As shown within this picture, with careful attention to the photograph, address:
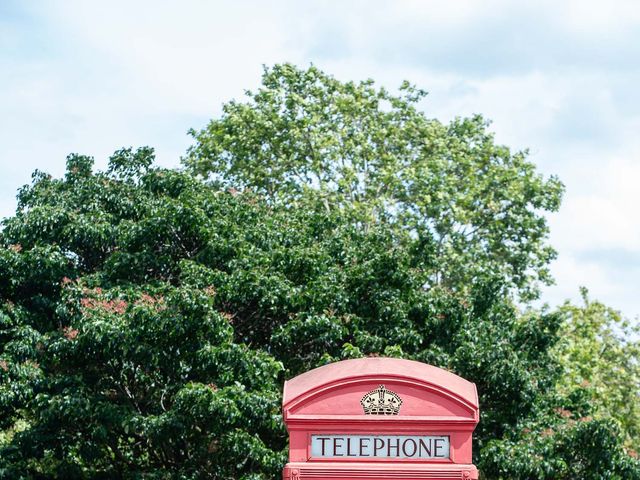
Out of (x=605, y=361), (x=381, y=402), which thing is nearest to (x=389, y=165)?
(x=605, y=361)

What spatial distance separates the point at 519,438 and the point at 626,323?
17026 mm

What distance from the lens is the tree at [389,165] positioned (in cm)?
2381

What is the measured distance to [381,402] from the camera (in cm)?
785

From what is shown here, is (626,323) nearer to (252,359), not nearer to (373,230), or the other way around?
(373,230)

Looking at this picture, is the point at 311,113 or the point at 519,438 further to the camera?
the point at 311,113

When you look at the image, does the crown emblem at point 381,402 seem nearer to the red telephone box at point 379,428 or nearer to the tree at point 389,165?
the red telephone box at point 379,428

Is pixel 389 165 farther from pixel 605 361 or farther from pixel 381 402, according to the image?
pixel 381 402

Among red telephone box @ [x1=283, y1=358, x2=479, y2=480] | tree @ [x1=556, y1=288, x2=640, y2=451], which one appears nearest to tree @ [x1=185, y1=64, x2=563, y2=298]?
tree @ [x1=556, y1=288, x2=640, y2=451]

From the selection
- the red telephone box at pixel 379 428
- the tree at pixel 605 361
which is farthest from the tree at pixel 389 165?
the red telephone box at pixel 379 428

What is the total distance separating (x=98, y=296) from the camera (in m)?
13.9

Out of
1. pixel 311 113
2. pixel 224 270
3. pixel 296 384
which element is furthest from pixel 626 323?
pixel 296 384

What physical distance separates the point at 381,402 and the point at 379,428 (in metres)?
0.19

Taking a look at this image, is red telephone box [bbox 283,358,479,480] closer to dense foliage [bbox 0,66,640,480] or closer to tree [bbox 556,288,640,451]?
dense foliage [bbox 0,66,640,480]

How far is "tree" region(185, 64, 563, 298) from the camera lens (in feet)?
78.1
